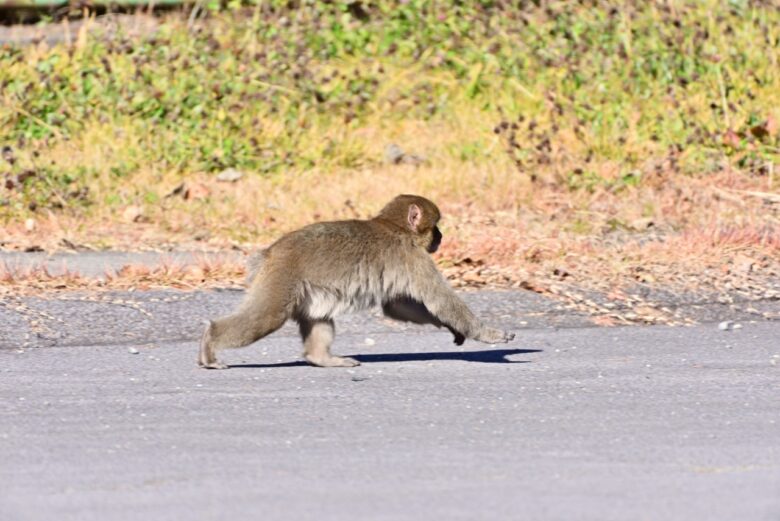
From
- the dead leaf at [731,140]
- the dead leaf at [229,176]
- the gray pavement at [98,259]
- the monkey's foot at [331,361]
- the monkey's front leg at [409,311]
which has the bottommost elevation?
the monkey's foot at [331,361]

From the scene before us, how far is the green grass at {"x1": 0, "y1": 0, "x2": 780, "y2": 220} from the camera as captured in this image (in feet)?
45.1

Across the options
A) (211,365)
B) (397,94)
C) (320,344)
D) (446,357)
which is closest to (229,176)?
(397,94)

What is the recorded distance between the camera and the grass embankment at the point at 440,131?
11.8 metres

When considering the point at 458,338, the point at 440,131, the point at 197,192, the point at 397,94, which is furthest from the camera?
the point at 397,94

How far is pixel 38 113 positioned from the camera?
1485cm

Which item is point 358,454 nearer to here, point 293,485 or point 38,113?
point 293,485

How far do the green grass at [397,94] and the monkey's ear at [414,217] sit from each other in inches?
187

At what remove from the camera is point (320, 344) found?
8133 mm

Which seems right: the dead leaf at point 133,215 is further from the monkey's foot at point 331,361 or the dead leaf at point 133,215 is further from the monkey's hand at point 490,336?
the monkey's hand at point 490,336

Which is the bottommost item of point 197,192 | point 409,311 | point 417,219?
point 409,311

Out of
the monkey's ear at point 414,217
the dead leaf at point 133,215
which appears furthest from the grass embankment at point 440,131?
the monkey's ear at point 414,217

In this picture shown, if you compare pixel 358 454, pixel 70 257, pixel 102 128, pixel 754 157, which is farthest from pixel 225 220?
pixel 358 454

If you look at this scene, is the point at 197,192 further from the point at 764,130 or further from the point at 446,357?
the point at 446,357

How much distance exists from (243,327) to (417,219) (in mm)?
1224
